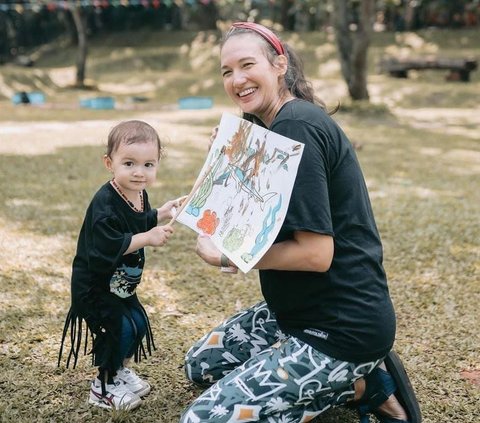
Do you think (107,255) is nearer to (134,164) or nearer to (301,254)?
(134,164)

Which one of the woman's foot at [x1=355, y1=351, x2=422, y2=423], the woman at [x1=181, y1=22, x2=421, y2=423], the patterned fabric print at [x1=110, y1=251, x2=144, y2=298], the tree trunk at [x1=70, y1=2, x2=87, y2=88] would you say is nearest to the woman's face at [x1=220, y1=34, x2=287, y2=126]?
the woman at [x1=181, y1=22, x2=421, y2=423]

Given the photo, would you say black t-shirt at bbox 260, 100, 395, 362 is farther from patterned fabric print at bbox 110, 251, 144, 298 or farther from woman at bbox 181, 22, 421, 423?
patterned fabric print at bbox 110, 251, 144, 298

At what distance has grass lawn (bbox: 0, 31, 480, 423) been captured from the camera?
2.53 meters

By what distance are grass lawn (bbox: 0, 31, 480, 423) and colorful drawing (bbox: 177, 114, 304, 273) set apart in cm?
76

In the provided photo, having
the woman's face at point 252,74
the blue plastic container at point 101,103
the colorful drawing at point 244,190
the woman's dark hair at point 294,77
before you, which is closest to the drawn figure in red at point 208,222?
the colorful drawing at point 244,190

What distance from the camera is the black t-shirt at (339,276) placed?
1958 mm

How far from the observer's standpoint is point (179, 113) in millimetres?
12273

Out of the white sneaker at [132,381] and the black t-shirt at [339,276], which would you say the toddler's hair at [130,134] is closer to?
the black t-shirt at [339,276]

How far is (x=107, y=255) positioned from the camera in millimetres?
2154

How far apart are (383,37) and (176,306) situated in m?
19.0

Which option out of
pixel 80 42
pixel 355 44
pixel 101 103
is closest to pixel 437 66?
pixel 355 44

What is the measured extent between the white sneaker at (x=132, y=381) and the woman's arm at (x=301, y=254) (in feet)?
2.65

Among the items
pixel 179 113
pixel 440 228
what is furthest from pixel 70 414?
pixel 179 113

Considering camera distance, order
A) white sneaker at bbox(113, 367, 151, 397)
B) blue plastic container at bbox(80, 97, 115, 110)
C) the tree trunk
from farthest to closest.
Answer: the tree trunk < blue plastic container at bbox(80, 97, 115, 110) < white sneaker at bbox(113, 367, 151, 397)
